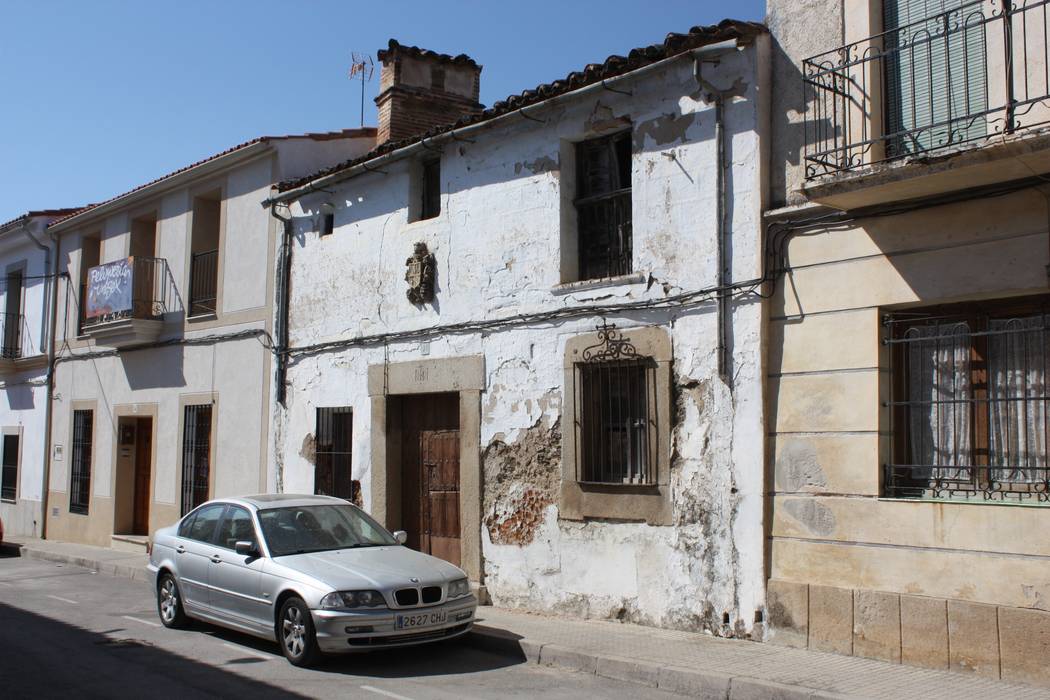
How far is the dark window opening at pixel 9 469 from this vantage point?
2150cm

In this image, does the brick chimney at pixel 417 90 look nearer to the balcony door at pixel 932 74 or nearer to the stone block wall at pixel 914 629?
the balcony door at pixel 932 74

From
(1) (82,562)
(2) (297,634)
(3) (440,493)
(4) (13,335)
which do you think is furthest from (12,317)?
(2) (297,634)

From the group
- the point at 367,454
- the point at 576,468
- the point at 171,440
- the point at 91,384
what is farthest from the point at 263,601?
the point at 91,384

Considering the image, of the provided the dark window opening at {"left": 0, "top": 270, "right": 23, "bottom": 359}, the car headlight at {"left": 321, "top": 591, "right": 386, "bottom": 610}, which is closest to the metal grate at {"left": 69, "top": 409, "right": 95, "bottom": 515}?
the dark window opening at {"left": 0, "top": 270, "right": 23, "bottom": 359}

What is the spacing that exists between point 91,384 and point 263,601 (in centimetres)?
1271

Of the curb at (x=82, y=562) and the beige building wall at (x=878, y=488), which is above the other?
the beige building wall at (x=878, y=488)

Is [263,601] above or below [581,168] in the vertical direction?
below

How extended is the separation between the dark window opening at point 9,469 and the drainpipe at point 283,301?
Result: 10.9 meters

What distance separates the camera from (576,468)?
969 centimetres

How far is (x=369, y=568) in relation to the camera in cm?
808

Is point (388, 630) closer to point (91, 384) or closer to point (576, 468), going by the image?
point (576, 468)

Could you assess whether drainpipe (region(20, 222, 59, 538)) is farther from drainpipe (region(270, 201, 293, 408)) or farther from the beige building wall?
the beige building wall

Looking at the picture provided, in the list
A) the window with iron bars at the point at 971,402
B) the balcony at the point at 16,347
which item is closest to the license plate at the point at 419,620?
the window with iron bars at the point at 971,402

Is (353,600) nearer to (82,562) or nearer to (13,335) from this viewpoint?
(82,562)
